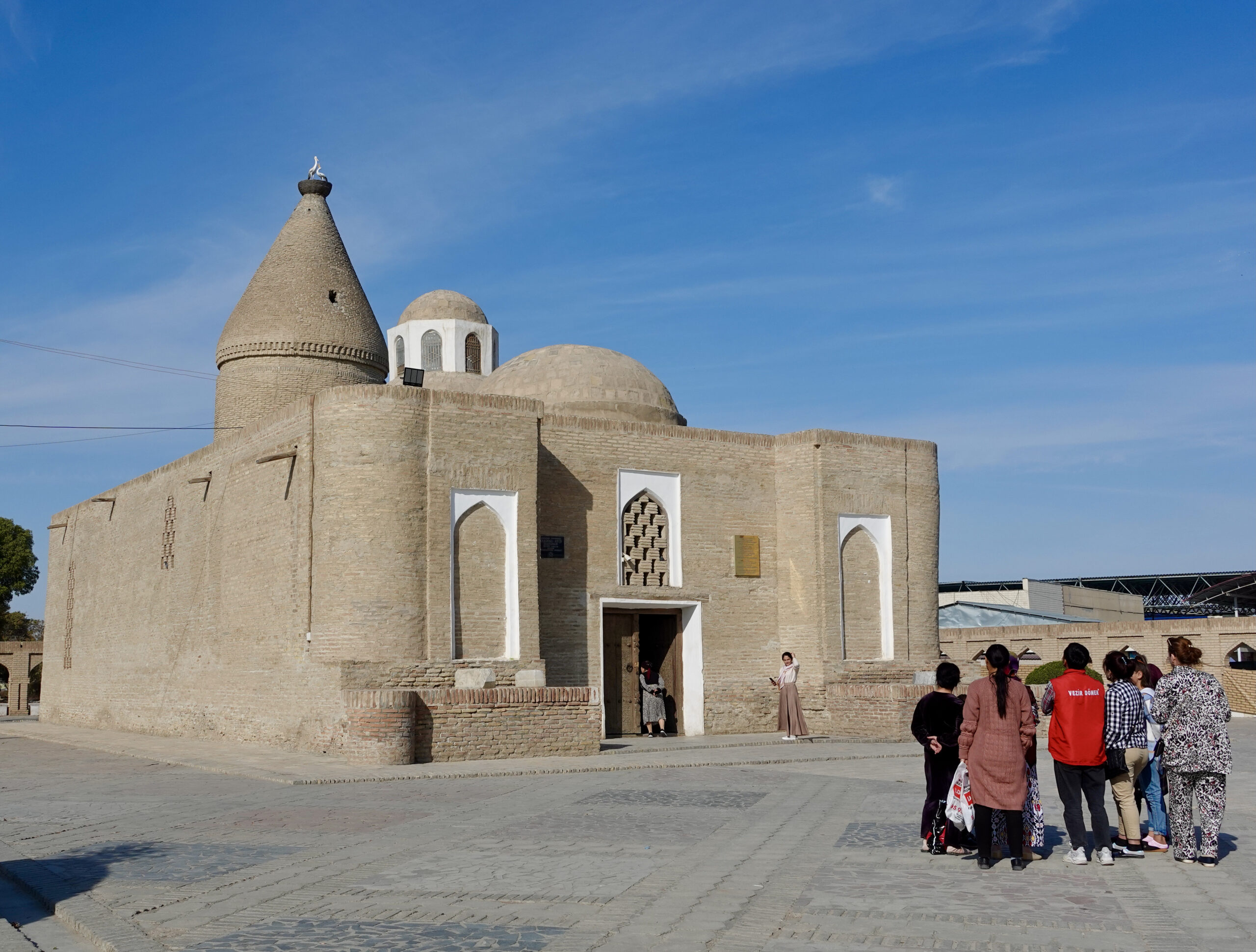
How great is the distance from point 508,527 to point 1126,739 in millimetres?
10883

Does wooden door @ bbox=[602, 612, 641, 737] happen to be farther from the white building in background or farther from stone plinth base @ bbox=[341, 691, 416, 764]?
the white building in background

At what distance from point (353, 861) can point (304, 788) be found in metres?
4.59

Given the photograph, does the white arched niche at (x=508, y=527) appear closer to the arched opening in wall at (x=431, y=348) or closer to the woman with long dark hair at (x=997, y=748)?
the woman with long dark hair at (x=997, y=748)

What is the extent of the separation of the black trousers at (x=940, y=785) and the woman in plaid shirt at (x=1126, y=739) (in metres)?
0.89

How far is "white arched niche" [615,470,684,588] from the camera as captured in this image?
1923 centimetres

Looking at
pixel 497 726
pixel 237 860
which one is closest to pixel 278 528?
pixel 497 726

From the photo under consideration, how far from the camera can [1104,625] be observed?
34.9 m

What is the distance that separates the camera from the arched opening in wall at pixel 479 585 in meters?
17.0

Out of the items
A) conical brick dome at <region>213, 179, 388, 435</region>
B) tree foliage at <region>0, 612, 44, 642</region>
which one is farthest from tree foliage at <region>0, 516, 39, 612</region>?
conical brick dome at <region>213, 179, 388, 435</region>

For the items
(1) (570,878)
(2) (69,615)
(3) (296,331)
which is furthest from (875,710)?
(2) (69,615)

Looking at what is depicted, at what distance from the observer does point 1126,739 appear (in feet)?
25.0

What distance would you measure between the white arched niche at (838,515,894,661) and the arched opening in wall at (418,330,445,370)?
61.3 ft

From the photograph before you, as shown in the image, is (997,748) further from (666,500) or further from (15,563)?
(15,563)

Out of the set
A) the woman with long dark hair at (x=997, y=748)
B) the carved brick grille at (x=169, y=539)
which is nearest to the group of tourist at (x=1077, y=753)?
the woman with long dark hair at (x=997, y=748)
